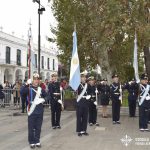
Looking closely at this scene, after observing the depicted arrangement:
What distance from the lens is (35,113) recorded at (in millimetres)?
10828

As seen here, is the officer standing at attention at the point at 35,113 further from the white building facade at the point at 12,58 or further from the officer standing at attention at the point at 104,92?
the white building facade at the point at 12,58

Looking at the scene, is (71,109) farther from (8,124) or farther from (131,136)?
(131,136)

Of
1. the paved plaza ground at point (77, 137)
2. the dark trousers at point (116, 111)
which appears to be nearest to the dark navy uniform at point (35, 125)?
the paved plaza ground at point (77, 137)

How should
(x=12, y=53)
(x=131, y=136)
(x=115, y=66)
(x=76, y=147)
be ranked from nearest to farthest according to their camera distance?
1. (x=76, y=147)
2. (x=131, y=136)
3. (x=115, y=66)
4. (x=12, y=53)

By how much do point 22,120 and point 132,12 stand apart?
21.0 ft

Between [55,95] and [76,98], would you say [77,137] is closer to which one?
[76,98]

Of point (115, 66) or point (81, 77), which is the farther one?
point (115, 66)

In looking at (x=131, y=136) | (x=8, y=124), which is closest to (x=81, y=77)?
(x=131, y=136)

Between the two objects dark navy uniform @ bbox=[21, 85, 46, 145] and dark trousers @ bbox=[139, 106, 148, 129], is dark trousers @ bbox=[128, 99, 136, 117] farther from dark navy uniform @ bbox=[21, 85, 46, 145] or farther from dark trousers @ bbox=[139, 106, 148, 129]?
dark navy uniform @ bbox=[21, 85, 46, 145]

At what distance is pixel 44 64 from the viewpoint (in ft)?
285

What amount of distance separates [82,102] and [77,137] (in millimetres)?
1122

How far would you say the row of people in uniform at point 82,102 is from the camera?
35.5 ft
